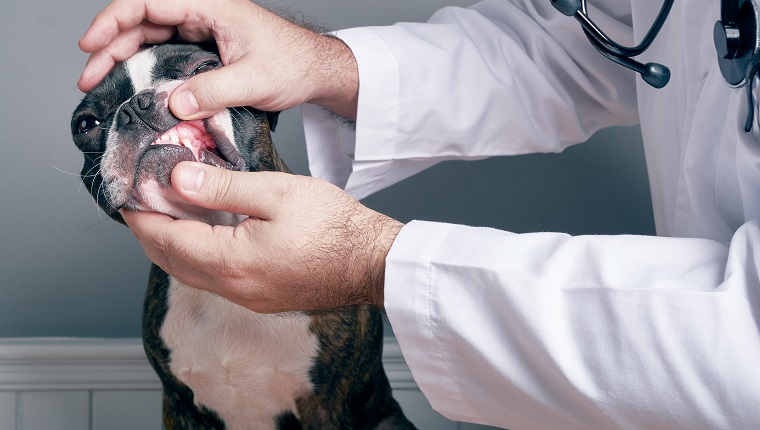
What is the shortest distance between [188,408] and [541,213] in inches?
35.8

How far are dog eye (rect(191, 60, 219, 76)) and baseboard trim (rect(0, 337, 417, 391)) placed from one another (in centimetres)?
85

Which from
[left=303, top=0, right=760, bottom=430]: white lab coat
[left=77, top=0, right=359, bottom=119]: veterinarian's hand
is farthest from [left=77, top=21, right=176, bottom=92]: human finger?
[left=303, top=0, right=760, bottom=430]: white lab coat

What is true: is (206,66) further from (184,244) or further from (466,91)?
(466,91)

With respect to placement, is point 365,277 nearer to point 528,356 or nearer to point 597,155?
point 528,356

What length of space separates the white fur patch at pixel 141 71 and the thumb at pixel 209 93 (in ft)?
0.43

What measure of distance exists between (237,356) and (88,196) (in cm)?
71

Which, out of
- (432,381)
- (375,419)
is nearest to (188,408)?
(375,419)

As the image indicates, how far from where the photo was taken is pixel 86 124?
1.16 metres

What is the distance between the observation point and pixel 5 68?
1.72 m

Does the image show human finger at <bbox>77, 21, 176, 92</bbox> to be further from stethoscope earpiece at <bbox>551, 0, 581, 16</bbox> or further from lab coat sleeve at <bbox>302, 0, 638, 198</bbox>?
stethoscope earpiece at <bbox>551, 0, 581, 16</bbox>

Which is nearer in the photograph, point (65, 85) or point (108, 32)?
point (108, 32)

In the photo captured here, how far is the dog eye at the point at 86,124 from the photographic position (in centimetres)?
115

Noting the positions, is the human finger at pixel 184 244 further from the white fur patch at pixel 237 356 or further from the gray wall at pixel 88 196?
the gray wall at pixel 88 196

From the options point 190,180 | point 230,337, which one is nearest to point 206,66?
point 190,180
